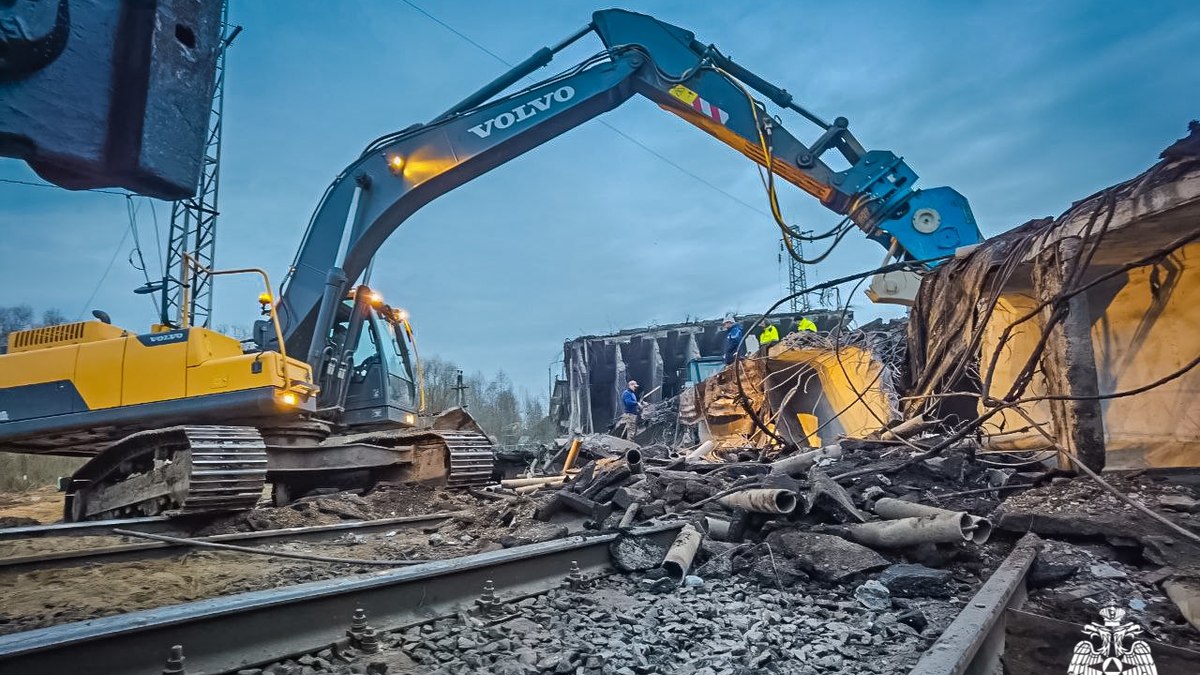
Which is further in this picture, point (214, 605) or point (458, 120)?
point (458, 120)

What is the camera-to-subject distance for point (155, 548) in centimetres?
432

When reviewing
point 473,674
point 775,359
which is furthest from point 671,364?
point 473,674

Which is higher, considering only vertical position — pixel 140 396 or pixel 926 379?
pixel 140 396

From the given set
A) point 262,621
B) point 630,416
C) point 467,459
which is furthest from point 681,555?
point 630,416

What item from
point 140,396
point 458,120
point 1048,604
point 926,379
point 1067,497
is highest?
point 458,120

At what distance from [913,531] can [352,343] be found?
21.0 feet

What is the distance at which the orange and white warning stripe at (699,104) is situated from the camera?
27.2ft

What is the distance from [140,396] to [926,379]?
7.13 meters

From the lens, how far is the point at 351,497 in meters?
6.55

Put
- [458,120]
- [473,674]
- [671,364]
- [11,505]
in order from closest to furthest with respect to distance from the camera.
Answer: [473,674]
[458,120]
[11,505]
[671,364]

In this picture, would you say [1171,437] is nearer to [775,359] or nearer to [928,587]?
[928,587]

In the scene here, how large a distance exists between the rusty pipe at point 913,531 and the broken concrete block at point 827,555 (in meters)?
0.10

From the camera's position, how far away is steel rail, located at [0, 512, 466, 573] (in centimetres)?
388

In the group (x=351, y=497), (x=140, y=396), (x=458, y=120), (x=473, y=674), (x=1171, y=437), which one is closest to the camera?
(x=473, y=674)
